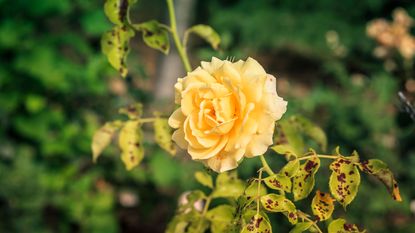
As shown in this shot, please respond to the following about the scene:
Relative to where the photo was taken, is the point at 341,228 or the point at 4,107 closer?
the point at 341,228

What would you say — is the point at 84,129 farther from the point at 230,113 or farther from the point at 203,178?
the point at 230,113

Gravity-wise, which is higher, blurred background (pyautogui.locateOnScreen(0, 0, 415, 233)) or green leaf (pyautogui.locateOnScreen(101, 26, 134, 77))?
green leaf (pyautogui.locateOnScreen(101, 26, 134, 77))

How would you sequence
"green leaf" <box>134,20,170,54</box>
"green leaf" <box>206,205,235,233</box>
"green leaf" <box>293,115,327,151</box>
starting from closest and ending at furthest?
"green leaf" <box>206,205,235,233</box> → "green leaf" <box>134,20,170,54</box> → "green leaf" <box>293,115,327,151</box>

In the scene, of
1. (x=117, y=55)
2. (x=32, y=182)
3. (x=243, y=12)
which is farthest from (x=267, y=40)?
(x=117, y=55)

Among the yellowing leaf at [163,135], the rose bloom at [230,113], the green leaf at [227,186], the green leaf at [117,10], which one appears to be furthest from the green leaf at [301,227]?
the green leaf at [117,10]

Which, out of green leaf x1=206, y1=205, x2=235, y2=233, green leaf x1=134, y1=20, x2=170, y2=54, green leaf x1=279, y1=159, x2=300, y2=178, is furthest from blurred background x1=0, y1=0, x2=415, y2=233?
green leaf x1=279, y1=159, x2=300, y2=178

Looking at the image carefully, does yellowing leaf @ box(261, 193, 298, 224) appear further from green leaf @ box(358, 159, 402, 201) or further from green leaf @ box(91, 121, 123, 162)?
green leaf @ box(91, 121, 123, 162)

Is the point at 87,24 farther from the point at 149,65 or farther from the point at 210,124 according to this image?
the point at 149,65
